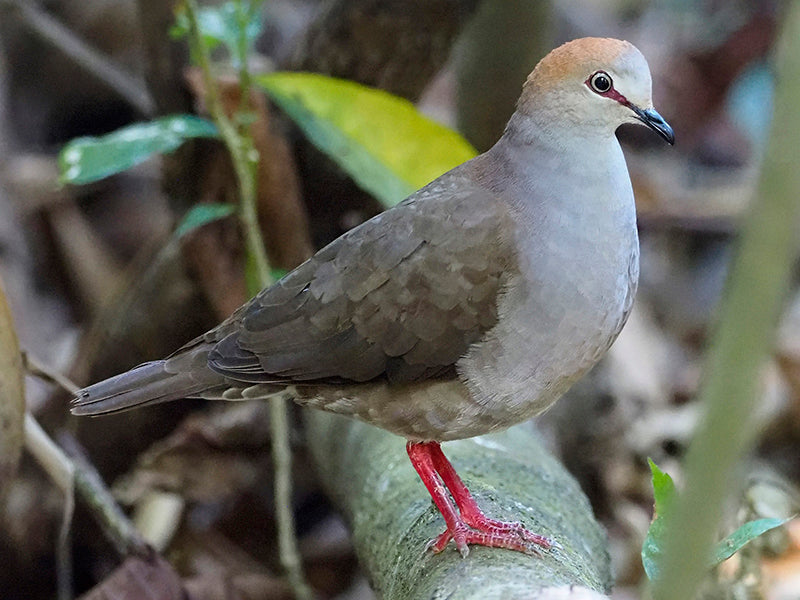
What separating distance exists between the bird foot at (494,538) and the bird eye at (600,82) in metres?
1.01

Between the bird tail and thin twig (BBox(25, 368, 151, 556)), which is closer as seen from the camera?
the bird tail

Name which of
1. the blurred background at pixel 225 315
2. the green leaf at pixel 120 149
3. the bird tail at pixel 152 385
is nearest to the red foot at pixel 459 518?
the bird tail at pixel 152 385

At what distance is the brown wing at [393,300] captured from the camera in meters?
2.39

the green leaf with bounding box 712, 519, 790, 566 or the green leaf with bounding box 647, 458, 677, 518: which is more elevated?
the green leaf with bounding box 647, 458, 677, 518

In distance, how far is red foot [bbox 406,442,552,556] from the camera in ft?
7.65

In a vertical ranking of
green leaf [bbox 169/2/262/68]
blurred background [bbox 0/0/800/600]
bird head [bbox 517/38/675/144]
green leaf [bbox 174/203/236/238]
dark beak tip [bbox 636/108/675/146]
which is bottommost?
blurred background [bbox 0/0/800/600]

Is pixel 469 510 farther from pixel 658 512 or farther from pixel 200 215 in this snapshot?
pixel 200 215

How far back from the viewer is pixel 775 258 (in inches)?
34.9

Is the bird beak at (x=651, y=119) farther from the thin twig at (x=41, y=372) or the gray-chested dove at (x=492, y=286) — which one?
the thin twig at (x=41, y=372)

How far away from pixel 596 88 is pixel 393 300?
26.3 inches

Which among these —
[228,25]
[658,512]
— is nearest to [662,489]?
[658,512]

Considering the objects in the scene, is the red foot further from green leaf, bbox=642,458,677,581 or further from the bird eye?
the bird eye

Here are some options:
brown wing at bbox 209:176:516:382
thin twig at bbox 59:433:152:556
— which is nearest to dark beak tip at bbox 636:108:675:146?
brown wing at bbox 209:176:516:382

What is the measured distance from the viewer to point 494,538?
2350mm
